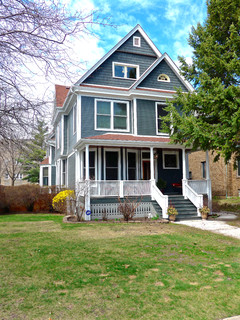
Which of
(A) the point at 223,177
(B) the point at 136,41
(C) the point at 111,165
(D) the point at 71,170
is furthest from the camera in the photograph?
(A) the point at 223,177

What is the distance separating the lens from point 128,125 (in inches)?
644

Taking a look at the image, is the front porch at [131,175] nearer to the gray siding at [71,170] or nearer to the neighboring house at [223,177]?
the gray siding at [71,170]

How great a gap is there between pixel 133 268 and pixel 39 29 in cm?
529

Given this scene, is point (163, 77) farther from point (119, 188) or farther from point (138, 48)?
point (119, 188)

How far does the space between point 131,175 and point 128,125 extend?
306 cm

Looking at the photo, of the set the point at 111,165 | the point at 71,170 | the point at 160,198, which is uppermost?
the point at 111,165

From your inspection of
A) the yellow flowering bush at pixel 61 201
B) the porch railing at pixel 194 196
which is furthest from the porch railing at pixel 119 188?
the yellow flowering bush at pixel 61 201

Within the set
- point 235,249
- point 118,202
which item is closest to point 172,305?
point 235,249

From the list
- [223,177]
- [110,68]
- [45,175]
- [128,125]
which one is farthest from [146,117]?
[45,175]

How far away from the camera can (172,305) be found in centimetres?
382

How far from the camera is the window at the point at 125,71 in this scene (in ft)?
55.8

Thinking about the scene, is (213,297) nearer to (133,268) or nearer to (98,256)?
(133,268)

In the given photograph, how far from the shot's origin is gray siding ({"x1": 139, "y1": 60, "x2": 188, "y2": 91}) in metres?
16.8

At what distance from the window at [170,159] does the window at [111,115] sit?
10.3 feet
